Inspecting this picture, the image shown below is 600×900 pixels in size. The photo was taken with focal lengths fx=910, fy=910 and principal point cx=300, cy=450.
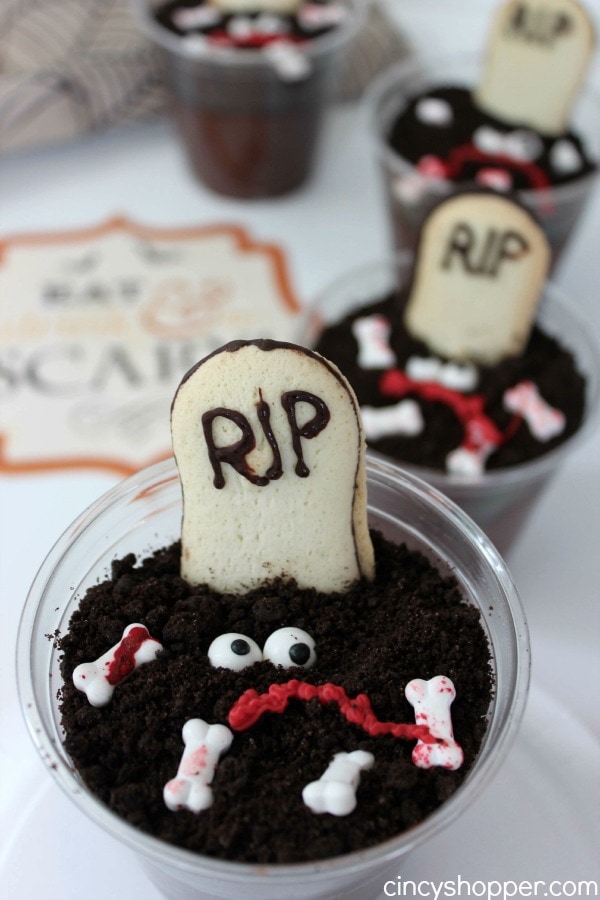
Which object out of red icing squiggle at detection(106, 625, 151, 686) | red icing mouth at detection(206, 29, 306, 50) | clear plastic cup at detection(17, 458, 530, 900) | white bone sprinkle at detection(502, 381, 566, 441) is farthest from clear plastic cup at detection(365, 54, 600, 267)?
red icing squiggle at detection(106, 625, 151, 686)

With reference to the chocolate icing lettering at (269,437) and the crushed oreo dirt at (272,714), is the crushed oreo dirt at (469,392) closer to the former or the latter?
the crushed oreo dirt at (272,714)

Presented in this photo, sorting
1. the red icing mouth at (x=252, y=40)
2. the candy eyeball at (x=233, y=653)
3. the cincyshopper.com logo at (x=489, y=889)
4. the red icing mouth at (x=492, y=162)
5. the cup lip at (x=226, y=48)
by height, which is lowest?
the cincyshopper.com logo at (x=489, y=889)

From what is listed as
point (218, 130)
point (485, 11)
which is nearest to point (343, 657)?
point (218, 130)

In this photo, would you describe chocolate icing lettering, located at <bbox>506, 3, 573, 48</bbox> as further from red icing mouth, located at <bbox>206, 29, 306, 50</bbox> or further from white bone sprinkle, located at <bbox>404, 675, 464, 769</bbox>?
white bone sprinkle, located at <bbox>404, 675, 464, 769</bbox>

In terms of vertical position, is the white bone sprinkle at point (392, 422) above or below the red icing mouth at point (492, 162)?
below

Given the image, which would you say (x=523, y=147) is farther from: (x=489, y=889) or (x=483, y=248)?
(x=489, y=889)

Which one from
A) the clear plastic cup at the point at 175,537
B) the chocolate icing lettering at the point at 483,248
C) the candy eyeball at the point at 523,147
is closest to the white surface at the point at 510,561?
the clear plastic cup at the point at 175,537

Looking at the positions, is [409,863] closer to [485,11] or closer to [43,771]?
[43,771]
